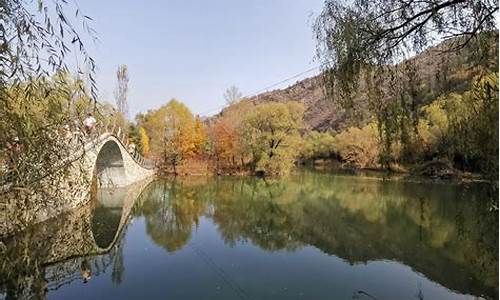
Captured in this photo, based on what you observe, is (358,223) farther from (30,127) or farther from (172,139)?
(172,139)

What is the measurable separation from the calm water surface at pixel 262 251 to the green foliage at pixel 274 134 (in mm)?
13199

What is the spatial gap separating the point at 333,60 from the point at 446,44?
106 centimetres

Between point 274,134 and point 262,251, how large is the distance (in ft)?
69.0

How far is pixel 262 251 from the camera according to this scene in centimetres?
992

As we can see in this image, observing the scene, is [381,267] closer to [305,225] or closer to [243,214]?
[305,225]

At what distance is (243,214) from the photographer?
14.7 m

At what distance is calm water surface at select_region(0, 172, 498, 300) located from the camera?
21.6 feet

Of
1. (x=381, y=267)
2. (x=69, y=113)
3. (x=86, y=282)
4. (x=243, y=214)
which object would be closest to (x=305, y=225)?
(x=243, y=214)

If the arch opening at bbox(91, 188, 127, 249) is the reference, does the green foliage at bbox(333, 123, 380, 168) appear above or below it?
above

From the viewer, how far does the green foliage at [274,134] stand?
30.2m

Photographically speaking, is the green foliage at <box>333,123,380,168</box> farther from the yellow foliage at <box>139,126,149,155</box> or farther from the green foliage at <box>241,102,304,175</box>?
the yellow foliage at <box>139,126,149,155</box>

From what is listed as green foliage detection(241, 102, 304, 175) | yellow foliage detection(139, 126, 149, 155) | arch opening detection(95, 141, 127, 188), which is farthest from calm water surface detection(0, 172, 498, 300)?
yellow foliage detection(139, 126, 149, 155)

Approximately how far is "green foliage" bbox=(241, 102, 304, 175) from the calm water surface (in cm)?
1320

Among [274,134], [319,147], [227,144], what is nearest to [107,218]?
[274,134]
